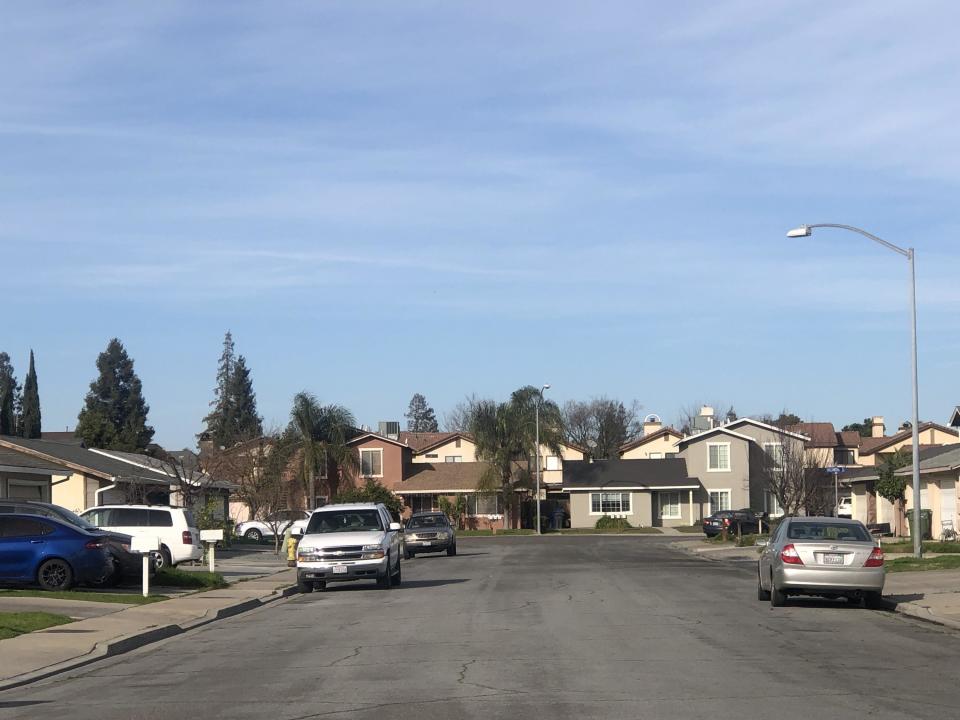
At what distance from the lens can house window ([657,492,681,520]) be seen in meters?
81.6

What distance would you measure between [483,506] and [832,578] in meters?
59.8

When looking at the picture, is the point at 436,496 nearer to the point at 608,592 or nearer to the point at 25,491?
the point at 25,491

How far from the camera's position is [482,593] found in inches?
990

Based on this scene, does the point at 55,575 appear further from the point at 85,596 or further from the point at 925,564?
the point at 925,564

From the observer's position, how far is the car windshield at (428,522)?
4494cm

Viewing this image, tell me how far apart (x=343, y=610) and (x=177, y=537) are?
997cm

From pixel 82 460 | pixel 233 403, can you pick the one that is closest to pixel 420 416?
pixel 233 403

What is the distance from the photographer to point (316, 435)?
7512 centimetres

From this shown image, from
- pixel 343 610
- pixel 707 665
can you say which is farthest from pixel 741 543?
pixel 707 665

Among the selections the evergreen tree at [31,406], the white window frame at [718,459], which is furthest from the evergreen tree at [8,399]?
the white window frame at [718,459]

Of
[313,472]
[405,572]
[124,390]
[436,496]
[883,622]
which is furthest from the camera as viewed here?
[124,390]

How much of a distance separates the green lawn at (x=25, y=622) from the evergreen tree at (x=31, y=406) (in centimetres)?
7254

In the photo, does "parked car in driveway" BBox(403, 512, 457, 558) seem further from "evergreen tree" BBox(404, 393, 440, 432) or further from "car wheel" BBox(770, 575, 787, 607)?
"evergreen tree" BBox(404, 393, 440, 432)

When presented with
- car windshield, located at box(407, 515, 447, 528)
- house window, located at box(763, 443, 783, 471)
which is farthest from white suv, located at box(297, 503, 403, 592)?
house window, located at box(763, 443, 783, 471)
